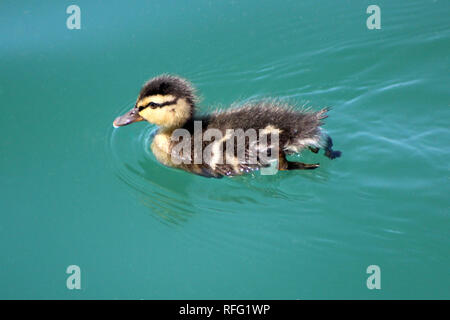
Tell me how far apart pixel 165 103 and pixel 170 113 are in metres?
0.06

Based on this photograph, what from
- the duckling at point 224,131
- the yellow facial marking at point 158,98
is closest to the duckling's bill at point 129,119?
the duckling at point 224,131

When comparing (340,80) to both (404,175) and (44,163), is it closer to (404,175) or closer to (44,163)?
(404,175)

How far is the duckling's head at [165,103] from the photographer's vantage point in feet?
9.67

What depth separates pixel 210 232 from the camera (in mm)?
2742

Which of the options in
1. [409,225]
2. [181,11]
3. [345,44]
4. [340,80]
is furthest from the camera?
[181,11]

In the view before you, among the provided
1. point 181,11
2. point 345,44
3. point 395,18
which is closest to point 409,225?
point 345,44

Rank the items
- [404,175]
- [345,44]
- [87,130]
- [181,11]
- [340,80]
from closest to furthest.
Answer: [404,175]
[87,130]
[340,80]
[345,44]
[181,11]

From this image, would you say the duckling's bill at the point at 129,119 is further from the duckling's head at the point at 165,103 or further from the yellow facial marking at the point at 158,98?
the yellow facial marking at the point at 158,98

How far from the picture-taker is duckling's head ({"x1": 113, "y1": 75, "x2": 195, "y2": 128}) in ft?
9.67

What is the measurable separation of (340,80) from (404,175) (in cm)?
89

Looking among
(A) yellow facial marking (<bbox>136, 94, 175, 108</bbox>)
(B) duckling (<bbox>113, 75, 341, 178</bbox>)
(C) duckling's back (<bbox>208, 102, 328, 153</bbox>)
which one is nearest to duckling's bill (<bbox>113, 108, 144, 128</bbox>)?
(B) duckling (<bbox>113, 75, 341, 178</bbox>)

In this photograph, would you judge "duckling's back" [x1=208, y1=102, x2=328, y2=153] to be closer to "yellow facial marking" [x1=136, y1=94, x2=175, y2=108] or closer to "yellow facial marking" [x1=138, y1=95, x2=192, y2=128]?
"yellow facial marking" [x1=138, y1=95, x2=192, y2=128]

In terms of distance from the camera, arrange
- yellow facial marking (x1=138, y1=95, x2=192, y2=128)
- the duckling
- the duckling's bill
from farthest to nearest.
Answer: the duckling's bill
yellow facial marking (x1=138, y1=95, x2=192, y2=128)
the duckling

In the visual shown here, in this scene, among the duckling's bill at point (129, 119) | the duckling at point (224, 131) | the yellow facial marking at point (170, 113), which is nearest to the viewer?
the duckling at point (224, 131)
